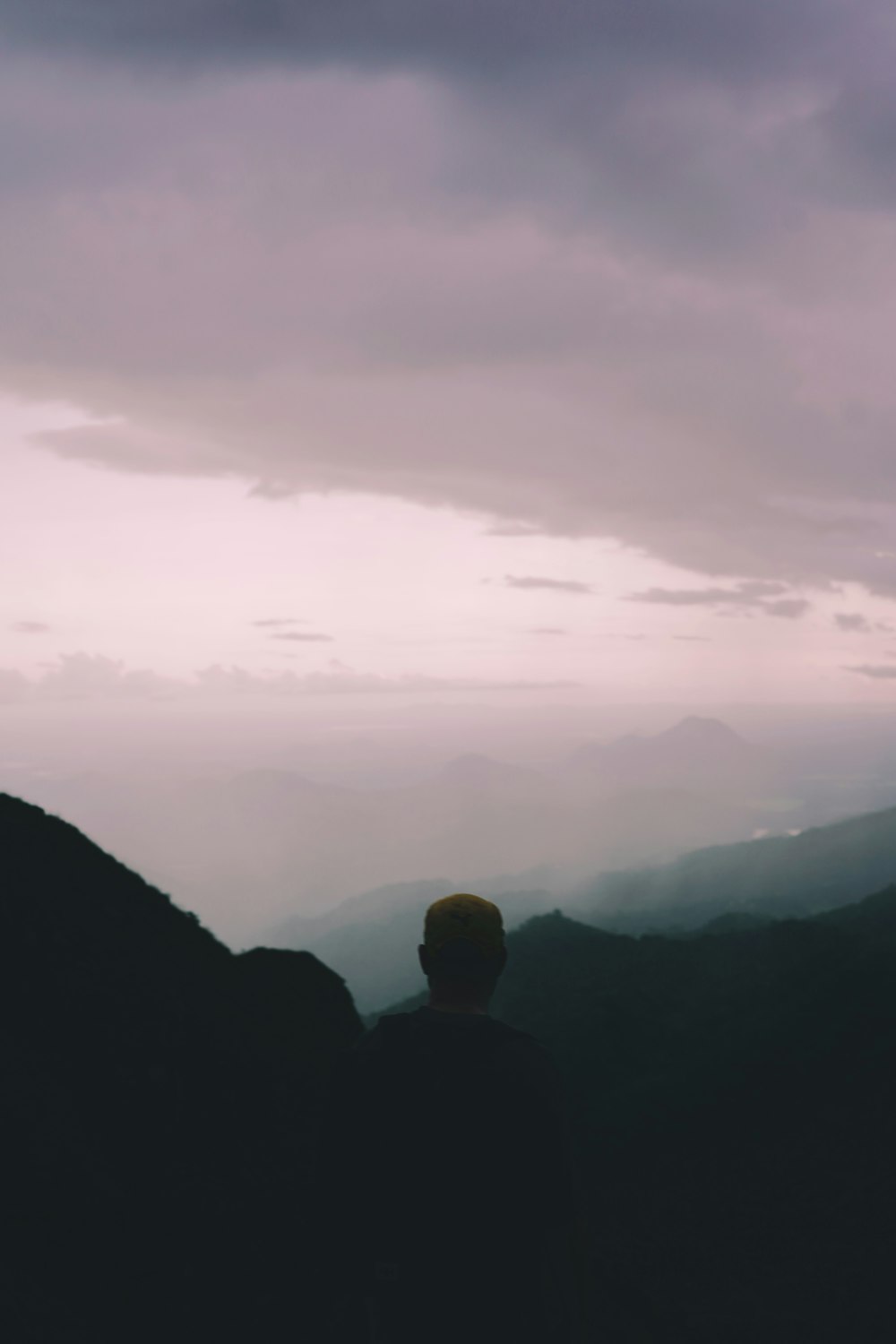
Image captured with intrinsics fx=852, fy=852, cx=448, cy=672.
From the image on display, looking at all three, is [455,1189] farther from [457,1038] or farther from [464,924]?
[464,924]

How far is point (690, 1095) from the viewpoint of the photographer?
158 ft

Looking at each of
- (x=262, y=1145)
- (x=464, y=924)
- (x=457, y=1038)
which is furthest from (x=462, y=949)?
(x=262, y=1145)

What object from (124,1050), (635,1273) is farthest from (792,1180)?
(124,1050)

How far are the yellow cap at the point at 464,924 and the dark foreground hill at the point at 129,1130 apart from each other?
6.93m

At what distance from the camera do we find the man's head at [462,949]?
12.6 ft

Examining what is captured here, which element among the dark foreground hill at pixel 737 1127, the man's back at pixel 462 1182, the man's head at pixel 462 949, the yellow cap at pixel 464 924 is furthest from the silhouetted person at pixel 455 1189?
the dark foreground hill at pixel 737 1127

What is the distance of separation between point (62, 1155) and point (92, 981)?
414 cm

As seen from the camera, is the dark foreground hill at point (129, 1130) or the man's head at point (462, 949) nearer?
the man's head at point (462, 949)

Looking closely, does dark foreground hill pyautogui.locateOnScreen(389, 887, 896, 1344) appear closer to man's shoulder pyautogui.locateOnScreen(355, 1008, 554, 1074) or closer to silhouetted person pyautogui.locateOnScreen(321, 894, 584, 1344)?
silhouetted person pyautogui.locateOnScreen(321, 894, 584, 1344)

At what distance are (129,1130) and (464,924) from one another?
11.3 m

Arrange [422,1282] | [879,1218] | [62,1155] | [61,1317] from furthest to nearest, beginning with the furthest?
1. [879,1218]
2. [62,1155]
3. [61,1317]
4. [422,1282]

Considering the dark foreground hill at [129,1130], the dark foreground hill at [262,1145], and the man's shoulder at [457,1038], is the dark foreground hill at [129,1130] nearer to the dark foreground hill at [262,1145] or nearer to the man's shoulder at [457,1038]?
the dark foreground hill at [262,1145]

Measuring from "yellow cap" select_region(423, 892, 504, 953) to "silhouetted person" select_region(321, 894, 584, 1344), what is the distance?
0.29 m

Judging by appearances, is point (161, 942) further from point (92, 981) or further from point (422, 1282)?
point (422, 1282)
